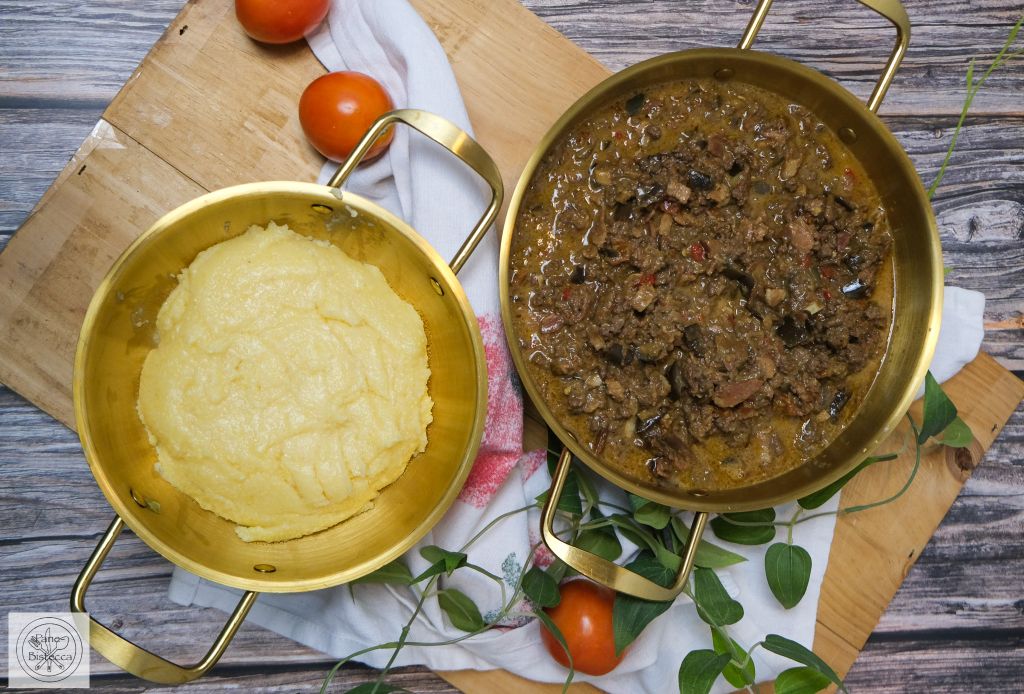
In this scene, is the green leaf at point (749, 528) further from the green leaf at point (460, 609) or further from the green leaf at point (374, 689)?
the green leaf at point (374, 689)

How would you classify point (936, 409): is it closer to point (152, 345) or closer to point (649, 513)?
point (649, 513)

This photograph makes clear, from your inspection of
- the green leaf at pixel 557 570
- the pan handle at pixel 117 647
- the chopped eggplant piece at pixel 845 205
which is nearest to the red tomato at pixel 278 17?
the pan handle at pixel 117 647

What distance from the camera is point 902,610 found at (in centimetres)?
248

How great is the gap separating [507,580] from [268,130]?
4.81 feet

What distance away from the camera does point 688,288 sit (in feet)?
6.90

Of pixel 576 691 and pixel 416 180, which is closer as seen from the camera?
pixel 416 180

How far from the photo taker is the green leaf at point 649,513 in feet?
6.96

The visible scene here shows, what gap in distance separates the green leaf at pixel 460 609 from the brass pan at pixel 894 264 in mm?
325

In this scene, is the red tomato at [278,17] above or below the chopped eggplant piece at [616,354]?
above

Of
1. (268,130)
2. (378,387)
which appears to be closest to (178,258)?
(268,130)

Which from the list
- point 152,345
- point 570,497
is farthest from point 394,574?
point 152,345

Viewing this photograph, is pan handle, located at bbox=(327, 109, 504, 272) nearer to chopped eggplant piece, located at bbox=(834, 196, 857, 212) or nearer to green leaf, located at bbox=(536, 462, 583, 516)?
green leaf, located at bbox=(536, 462, 583, 516)

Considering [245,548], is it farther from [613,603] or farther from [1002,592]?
[1002,592]

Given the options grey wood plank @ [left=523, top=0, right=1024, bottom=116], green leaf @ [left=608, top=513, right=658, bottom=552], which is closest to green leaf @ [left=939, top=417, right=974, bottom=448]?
green leaf @ [left=608, top=513, right=658, bottom=552]
